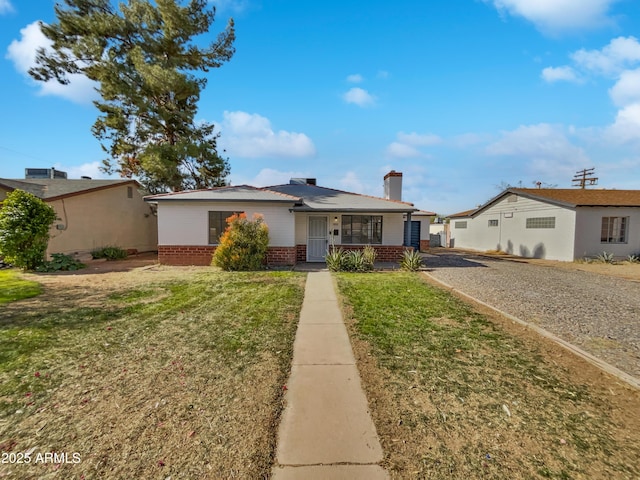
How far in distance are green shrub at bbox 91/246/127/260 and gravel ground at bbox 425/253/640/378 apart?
51.0 ft

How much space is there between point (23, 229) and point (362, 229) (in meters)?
13.3

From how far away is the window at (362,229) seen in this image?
1405 centimetres

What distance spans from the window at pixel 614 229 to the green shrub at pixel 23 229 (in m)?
26.7

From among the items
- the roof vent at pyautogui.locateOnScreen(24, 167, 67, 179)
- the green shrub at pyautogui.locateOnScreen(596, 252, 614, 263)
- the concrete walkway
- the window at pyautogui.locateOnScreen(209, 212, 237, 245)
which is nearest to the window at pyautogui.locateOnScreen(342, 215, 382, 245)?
the window at pyautogui.locateOnScreen(209, 212, 237, 245)

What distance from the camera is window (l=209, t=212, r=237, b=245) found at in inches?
497

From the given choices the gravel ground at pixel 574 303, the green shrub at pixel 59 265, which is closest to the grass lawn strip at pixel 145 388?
the gravel ground at pixel 574 303

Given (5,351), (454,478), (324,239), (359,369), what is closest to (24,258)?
(5,351)

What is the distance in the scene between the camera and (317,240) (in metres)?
14.1

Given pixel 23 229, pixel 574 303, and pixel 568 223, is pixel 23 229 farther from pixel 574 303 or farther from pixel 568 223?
pixel 568 223

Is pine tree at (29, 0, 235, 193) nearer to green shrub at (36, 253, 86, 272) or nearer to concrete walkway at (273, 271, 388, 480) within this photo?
green shrub at (36, 253, 86, 272)

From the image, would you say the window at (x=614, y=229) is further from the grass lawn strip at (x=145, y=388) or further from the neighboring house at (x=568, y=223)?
the grass lawn strip at (x=145, y=388)

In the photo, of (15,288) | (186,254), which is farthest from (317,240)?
(15,288)

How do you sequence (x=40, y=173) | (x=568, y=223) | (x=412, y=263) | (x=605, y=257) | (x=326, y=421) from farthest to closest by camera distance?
(x=40, y=173) < (x=568, y=223) < (x=605, y=257) < (x=412, y=263) < (x=326, y=421)

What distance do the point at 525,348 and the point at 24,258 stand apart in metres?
15.4
